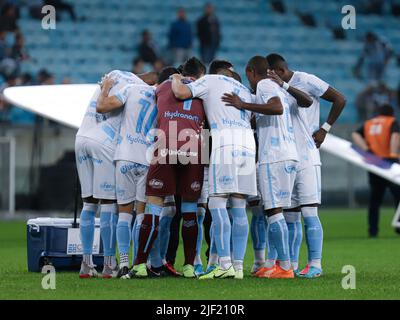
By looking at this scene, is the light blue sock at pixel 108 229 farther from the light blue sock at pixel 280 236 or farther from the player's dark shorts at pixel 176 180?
the light blue sock at pixel 280 236

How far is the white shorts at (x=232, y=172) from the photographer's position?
9.91 metres

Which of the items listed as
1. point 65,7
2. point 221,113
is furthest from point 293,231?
point 65,7

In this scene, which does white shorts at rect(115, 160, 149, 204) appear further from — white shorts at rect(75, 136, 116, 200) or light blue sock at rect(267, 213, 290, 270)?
light blue sock at rect(267, 213, 290, 270)

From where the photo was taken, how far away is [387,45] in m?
30.1

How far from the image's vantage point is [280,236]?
997 cm

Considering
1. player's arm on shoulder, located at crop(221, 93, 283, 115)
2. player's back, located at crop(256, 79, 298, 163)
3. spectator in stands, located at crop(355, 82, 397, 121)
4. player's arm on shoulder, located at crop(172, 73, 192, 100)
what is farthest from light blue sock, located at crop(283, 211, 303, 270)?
spectator in stands, located at crop(355, 82, 397, 121)

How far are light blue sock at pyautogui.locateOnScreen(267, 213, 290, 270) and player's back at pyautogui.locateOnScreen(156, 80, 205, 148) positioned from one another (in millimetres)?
1066

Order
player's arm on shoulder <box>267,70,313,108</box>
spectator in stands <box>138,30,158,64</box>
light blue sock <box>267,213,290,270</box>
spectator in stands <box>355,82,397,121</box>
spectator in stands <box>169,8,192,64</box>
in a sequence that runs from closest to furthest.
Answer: light blue sock <box>267,213,290,270</box> → player's arm on shoulder <box>267,70,313,108</box> → spectator in stands <box>138,30,158,64</box> → spectator in stands <box>169,8,192,64</box> → spectator in stands <box>355,82,397,121</box>

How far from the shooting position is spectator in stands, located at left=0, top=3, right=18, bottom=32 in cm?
2625

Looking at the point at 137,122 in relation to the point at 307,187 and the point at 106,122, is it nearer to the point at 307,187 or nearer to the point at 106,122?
the point at 106,122

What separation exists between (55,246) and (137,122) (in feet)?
5.74

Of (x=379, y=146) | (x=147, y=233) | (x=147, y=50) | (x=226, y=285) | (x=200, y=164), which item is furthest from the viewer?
(x=147, y=50)
